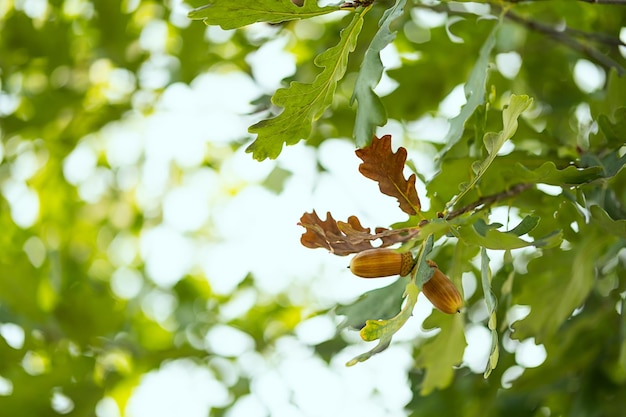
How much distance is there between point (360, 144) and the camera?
60 centimetres

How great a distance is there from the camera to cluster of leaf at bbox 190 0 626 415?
59 cm

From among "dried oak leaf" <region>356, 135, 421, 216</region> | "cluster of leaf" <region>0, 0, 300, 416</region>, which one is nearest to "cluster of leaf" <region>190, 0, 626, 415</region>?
"dried oak leaf" <region>356, 135, 421, 216</region>

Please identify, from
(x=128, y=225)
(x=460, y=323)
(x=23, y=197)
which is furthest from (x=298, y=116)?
(x=128, y=225)

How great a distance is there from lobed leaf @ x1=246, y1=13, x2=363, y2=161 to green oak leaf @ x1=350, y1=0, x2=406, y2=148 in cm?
2

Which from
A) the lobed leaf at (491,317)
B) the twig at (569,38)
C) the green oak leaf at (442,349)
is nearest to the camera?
the lobed leaf at (491,317)

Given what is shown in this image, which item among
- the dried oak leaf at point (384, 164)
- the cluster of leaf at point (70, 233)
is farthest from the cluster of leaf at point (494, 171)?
the cluster of leaf at point (70, 233)

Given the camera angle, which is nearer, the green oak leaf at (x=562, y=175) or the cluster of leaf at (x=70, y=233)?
the green oak leaf at (x=562, y=175)

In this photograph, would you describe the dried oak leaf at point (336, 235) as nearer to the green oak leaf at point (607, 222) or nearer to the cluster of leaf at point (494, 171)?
the cluster of leaf at point (494, 171)

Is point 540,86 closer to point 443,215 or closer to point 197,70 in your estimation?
point 197,70

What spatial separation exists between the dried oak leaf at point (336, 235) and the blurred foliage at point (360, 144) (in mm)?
57

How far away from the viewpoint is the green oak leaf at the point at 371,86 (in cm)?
59

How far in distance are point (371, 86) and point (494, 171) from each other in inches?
7.9

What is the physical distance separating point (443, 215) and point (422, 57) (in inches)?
23.6

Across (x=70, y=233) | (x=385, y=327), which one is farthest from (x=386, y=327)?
(x=70, y=233)
